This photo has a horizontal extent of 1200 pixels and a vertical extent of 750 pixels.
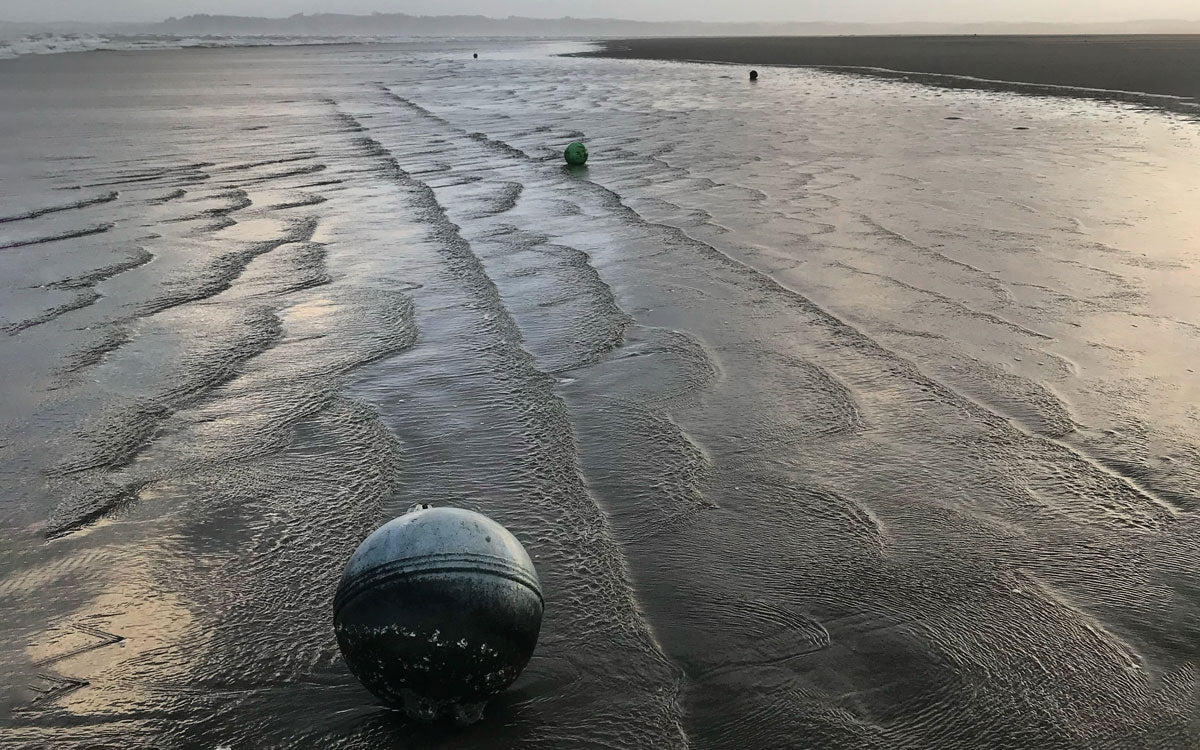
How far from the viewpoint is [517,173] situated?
45.6 ft

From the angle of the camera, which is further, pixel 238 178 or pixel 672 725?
pixel 238 178

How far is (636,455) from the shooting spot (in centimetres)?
486

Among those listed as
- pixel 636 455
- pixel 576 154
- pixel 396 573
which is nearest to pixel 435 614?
pixel 396 573

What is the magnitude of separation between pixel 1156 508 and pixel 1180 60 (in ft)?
151

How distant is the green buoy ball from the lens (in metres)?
14.1

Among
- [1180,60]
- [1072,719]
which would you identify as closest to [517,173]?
[1072,719]

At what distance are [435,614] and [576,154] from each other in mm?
11918

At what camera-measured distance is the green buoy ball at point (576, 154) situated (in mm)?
14062

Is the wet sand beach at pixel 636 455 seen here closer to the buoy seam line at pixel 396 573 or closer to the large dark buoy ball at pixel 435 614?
the large dark buoy ball at pixel 435 614

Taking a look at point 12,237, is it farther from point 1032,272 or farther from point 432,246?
point 1032,272

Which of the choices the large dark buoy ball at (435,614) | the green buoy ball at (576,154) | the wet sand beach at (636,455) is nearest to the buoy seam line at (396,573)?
the large dark buoy ball at (435,614)

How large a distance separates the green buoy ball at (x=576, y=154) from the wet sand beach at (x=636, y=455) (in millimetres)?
2572

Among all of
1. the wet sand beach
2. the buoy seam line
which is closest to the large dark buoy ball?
the buoy seam line

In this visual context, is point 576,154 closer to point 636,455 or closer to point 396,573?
point 636,455
